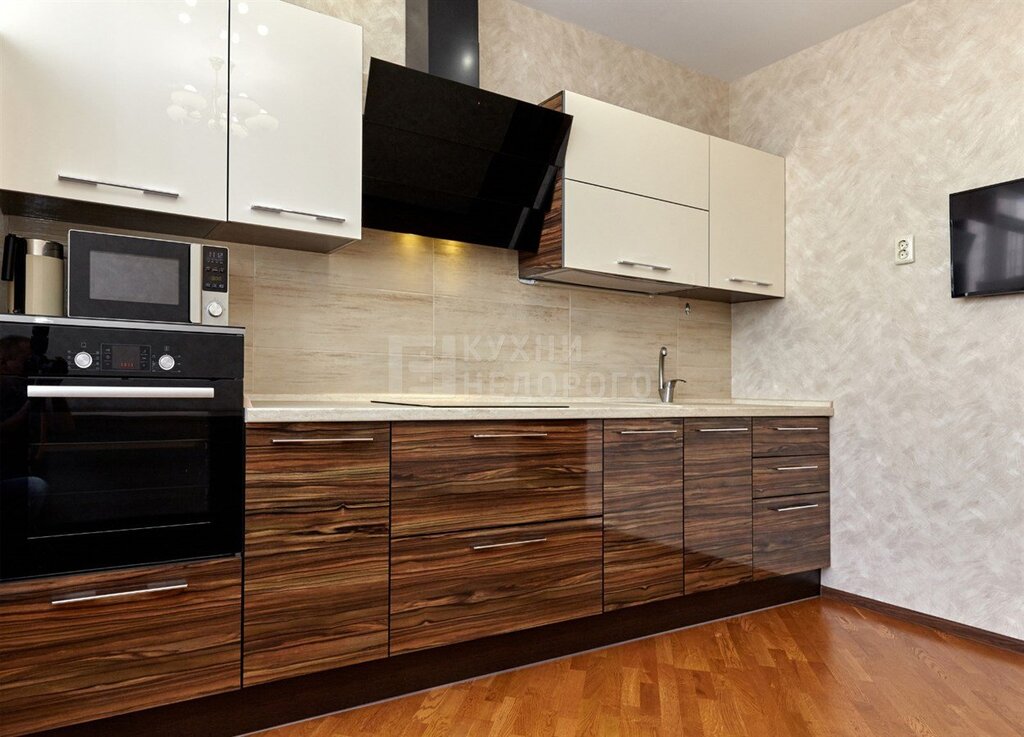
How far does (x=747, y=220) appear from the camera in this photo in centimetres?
330

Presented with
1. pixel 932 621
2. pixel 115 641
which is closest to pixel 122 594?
pixel 115 641

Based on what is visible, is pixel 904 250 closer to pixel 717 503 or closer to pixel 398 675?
pixel 717 503

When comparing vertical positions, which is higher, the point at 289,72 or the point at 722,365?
the point at 289,72

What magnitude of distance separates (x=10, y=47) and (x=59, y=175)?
0.32 metres

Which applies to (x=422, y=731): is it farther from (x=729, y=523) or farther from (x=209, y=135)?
A: (x=209, y=135)

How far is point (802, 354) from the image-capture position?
11.1 feet

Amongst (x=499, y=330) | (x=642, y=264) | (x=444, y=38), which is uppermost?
(x=444, y=38)

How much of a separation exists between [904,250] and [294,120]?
249 cm

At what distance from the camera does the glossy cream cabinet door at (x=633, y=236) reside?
2.74 meters

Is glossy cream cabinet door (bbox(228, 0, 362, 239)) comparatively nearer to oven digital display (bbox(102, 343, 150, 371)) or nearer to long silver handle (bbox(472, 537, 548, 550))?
oven digital display (bbox(102, 343, 150, 371))

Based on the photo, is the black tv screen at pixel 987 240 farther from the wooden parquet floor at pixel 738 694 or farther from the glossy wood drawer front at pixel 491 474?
the glossy wood drawer front at pixel 491 474

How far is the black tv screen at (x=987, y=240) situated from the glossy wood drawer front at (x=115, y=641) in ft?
9.13

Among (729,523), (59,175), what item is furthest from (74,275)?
(729,523)

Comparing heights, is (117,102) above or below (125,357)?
above
